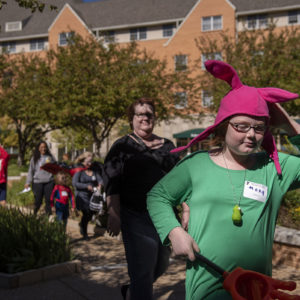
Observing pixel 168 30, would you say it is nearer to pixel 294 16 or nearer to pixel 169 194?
pixel 294 16

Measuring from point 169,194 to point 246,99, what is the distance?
0.65m

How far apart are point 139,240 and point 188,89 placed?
22.4 metres

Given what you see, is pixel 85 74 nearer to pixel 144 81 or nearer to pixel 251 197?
pixel 144 81

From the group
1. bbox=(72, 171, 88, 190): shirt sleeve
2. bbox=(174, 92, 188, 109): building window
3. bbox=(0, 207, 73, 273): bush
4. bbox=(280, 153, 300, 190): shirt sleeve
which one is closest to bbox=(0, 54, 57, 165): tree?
bbox=(174, 92, 188, 109): building window

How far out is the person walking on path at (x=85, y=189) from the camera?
7.94 metres

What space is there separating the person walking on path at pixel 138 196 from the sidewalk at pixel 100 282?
45.3 inches

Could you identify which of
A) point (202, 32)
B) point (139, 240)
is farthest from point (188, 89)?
point (139, 240)

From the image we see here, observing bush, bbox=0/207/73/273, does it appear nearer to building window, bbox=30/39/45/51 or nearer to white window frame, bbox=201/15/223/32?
white window frame, bbox=201/15/223/32

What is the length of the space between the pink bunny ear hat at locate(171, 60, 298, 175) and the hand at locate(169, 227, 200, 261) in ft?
1.85

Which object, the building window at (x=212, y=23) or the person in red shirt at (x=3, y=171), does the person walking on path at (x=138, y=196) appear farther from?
the building window at (x=212, y=23)

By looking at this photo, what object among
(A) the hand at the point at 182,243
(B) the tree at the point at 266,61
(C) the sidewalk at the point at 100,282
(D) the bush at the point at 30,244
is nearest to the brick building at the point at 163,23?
(B) the tree at the point at 266,61

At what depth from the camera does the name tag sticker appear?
6.93 feet

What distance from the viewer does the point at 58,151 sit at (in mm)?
42094

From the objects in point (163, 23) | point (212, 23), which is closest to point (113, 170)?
point (212, 23)
